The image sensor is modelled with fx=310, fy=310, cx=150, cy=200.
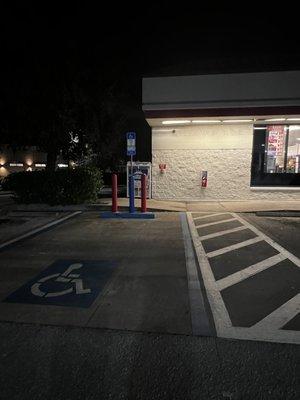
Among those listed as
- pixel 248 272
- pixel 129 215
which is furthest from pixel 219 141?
pixel 248 272

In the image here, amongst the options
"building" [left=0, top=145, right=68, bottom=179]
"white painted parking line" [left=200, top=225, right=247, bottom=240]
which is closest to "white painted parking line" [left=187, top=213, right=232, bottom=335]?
"white painted parking line" [left=200, top=225, right=247, bottom=240]

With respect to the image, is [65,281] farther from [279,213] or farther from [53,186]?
[53,186]

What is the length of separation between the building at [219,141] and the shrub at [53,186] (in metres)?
3.61

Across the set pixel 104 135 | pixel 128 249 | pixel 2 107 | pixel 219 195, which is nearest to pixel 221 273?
pixel 128 249

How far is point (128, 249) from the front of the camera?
21.9 feet

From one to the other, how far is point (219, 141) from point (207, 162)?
110 cm

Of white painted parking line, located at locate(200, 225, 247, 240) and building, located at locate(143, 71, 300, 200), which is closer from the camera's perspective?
white painted parking line, located at locate(200, 225, 247, 240)

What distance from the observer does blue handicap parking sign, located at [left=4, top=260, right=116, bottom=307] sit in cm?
421

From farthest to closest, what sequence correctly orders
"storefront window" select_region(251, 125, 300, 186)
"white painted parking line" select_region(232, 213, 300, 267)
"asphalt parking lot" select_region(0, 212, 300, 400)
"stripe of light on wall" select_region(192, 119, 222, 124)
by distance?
1. "storefront window" select_region(251, 125, 300, 186)
2. "stripe of light on wall" select_region(192, 119, 222, 124)
3. "white painted parking line" select_region(232, 213, 300, 267)
4. "asphalt parking lot" select_region(0, 212, 300, 400)

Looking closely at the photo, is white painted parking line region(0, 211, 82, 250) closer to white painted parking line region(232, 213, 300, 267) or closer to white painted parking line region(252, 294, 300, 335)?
white painted parking line region(252, 294, 300, 335)

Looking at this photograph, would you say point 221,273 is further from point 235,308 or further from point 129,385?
point 129,385

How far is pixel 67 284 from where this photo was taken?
4.71m

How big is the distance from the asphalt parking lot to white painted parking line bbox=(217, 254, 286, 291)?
18mm

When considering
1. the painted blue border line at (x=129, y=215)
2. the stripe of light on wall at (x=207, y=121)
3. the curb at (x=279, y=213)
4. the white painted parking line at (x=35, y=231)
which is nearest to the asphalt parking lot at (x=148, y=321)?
the white painted parking line at (x=35, y=231)
